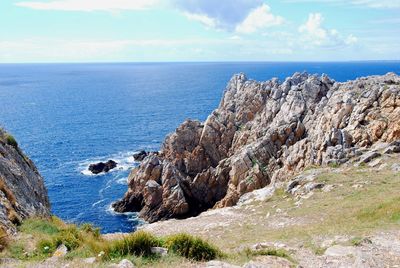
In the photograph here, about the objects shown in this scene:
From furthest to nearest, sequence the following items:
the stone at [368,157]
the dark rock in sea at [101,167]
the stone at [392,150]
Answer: the dark rock in sea at [101,167], the stone at [392,150], the stone at [368,157]

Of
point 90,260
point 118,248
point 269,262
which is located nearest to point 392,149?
point 269,262

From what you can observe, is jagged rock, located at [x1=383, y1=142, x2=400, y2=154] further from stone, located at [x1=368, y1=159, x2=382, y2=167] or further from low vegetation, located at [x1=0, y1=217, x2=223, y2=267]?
low vegetation, located at [x1=0, y1=217, x2=223, y2=267]

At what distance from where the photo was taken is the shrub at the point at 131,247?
1409 centimetres

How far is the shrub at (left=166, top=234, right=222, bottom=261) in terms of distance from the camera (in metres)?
14.4

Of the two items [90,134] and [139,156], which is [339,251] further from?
[90,134]

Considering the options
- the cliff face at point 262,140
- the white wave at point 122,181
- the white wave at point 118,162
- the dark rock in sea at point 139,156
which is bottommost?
the white wave at point 122,181

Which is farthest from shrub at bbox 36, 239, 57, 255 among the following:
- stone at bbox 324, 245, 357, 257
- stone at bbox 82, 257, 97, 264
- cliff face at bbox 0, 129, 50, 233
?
stone at bbox 324, 245, 357, 257

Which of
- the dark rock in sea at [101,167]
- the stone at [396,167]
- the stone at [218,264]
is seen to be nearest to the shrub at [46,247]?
the stone at [218,264]

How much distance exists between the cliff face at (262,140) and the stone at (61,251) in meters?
30.4

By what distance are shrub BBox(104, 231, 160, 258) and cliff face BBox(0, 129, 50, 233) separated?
16.4 ft

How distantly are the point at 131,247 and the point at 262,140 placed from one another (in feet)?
146

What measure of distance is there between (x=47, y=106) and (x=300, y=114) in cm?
12359

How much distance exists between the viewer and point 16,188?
70.0 feet

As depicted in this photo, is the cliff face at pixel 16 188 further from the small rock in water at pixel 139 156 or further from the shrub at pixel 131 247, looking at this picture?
the small rock in water at pixel 139 156
